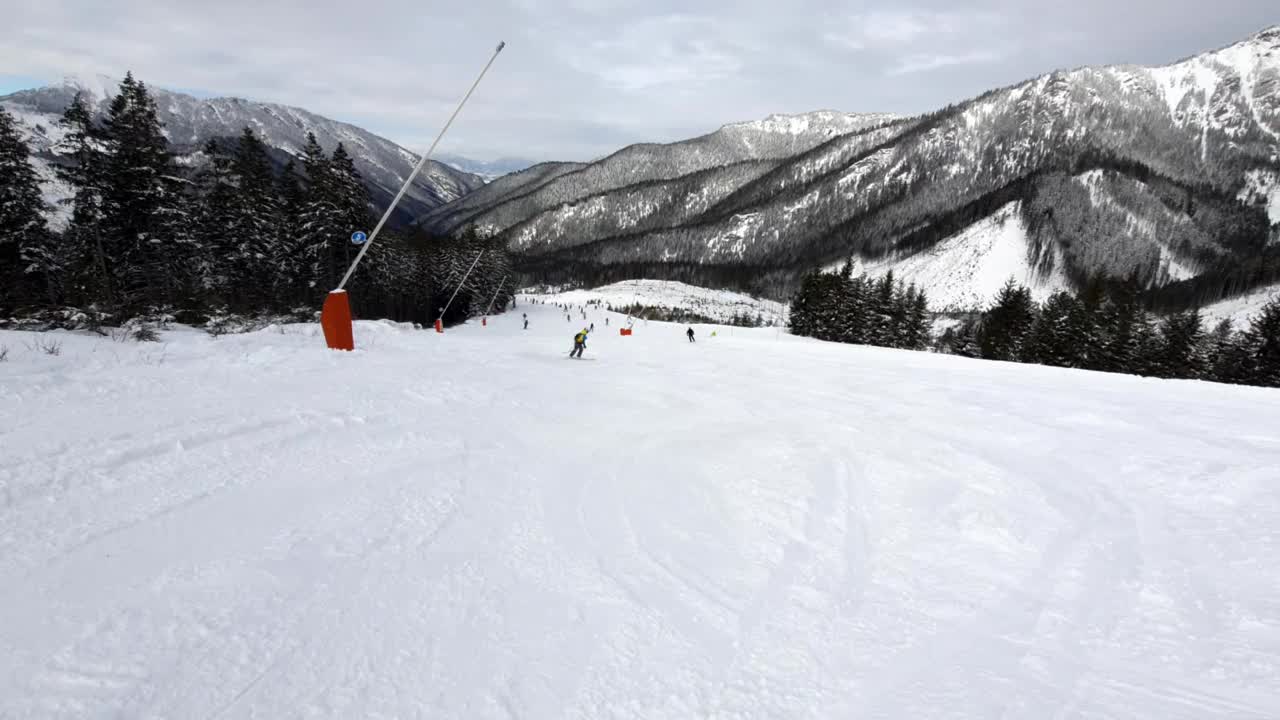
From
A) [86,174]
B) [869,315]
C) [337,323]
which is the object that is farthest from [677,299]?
[337,323]

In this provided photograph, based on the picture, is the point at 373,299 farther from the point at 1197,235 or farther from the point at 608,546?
the point at 1197,235

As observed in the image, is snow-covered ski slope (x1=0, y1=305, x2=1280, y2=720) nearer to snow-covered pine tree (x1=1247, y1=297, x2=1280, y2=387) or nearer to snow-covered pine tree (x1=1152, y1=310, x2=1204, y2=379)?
snow-covered pine tree (x1=1152, y1=310, x2=1204, y2=379)

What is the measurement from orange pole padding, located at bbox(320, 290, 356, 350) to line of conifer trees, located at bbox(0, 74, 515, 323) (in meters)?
3.58

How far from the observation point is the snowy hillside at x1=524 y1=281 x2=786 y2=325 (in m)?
161

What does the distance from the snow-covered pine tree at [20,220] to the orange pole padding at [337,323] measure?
20648mm

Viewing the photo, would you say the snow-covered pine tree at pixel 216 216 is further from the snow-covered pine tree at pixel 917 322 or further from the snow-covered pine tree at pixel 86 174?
the snow-covered pine tree at pixel 917 322

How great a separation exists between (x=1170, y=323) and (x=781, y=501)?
60.6 m

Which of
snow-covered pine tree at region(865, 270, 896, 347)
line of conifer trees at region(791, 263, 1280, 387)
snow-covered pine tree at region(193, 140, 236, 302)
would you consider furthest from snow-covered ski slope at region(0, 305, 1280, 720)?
snow-covered pine tree at region(865, 270, 896, 347)

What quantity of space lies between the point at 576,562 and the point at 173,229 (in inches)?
1253

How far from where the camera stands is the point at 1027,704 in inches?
123

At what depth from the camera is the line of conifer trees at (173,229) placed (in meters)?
21.1

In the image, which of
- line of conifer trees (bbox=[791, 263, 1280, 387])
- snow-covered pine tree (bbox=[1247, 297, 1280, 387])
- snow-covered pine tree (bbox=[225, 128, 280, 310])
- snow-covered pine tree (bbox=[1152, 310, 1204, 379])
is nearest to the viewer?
snow-covered pine tree (bbox=[225, 128, 280, 310])

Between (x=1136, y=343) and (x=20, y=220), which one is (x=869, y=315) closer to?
(x=1136, y=343)

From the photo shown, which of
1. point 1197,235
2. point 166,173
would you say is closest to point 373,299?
point 166,173
